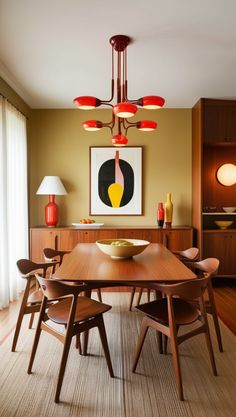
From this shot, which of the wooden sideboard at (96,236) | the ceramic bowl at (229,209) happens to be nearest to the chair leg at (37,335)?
the wooden sideboard at (96,236)

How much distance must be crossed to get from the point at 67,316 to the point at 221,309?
2.15 meters

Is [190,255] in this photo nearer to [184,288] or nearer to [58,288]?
[184,288]

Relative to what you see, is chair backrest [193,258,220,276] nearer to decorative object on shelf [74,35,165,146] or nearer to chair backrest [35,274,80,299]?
chair backrest [35,274,80,299]

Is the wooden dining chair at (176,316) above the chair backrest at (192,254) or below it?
below

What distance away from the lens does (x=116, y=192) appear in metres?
4.80

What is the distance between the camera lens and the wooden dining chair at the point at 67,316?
1927 millimetres

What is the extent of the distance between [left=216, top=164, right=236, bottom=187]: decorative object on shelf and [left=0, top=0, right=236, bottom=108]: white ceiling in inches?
42.7

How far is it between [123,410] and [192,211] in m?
3.41

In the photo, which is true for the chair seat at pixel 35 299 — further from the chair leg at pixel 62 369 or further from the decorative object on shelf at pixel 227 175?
the decorative object on shelf at pixel 227 175

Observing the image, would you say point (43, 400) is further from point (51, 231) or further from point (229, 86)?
point (229, 86)

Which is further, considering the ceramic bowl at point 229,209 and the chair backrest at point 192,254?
the ceramic bowl at point 229,209

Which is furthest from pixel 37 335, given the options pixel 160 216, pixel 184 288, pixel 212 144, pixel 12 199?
pixel 212 144

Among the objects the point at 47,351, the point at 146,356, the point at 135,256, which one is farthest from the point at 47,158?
the point at 146,356

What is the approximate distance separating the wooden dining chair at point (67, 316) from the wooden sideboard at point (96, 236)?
1892mm
